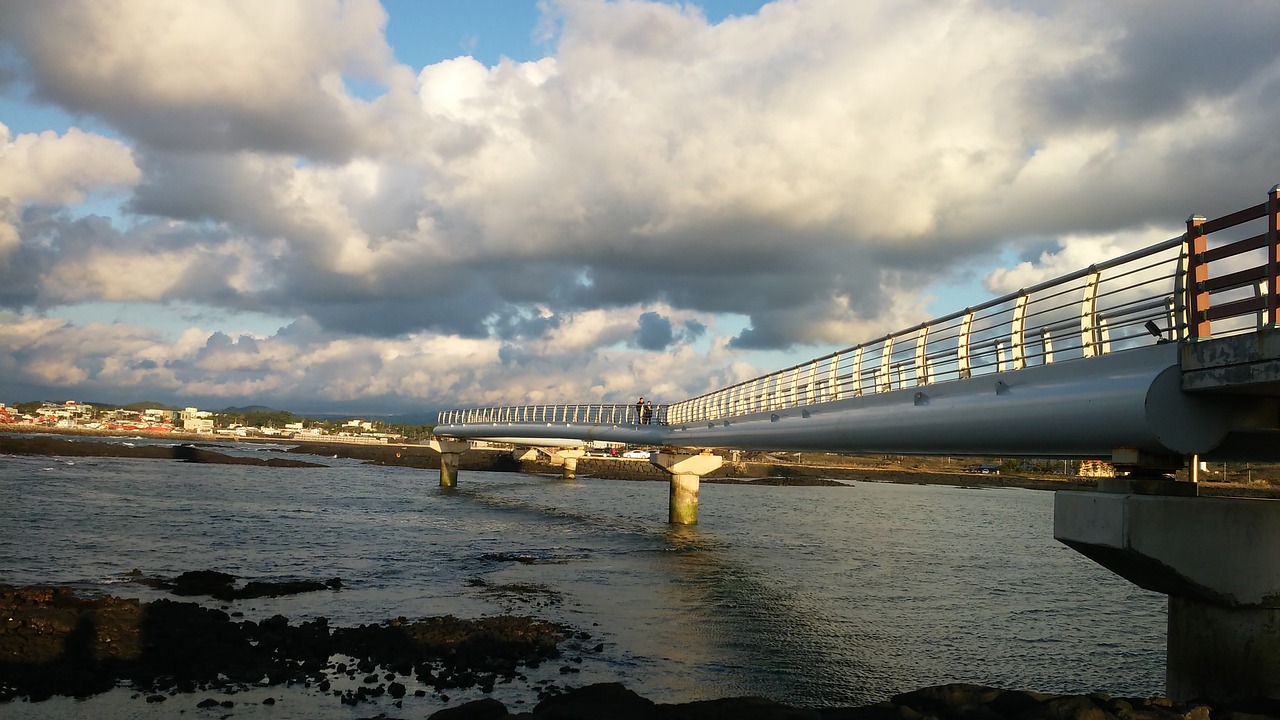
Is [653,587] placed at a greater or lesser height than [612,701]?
lesser

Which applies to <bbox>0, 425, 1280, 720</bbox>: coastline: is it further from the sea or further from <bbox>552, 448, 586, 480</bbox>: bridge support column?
<bbox>552, 448, 586, 480</bbox>: bridge support column

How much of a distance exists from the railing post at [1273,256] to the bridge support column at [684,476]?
1522 inches

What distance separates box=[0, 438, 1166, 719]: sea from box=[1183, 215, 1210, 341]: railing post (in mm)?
8641

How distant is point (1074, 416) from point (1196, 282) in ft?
7.64

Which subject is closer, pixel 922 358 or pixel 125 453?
pixel 922 358

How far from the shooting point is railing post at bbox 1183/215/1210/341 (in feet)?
36.6

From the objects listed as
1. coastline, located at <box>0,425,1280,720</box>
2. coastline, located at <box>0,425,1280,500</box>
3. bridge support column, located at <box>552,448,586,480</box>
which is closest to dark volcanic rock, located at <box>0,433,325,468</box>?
coastline, located at <box>0,425,1280,500</box>

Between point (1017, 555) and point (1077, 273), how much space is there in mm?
31794

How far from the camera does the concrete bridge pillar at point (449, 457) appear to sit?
3349 inches

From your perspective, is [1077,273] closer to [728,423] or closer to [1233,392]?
[1233,392]

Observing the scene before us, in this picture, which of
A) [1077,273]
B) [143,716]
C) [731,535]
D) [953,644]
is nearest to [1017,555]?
[731,535]

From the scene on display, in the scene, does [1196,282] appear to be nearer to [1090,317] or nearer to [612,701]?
[1090,317]

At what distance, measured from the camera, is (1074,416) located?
12.6m

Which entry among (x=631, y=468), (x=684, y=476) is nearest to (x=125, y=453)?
(x=631, y=468)
